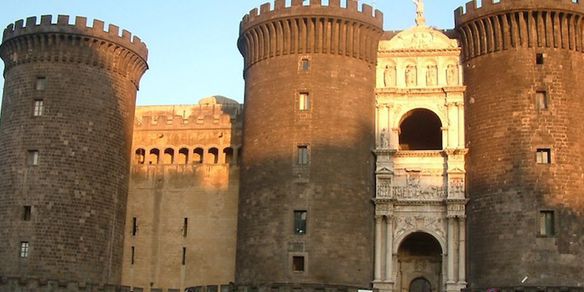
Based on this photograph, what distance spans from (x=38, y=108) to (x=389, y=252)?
17.7 metres

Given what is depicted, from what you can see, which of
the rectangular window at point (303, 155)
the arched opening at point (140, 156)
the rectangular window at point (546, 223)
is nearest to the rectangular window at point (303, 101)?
the rectangular window at point (303, 155)

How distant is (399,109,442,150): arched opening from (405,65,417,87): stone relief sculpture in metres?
3.14

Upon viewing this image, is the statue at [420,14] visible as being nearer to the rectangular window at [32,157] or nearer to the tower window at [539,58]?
the tower window at [539,58]

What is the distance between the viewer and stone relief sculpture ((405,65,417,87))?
4350 cm

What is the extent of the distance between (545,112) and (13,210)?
24112 millimetres

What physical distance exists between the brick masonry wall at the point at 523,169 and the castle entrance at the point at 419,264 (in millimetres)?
3709

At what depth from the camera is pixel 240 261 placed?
4134 cm

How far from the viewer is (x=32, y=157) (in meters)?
42.3

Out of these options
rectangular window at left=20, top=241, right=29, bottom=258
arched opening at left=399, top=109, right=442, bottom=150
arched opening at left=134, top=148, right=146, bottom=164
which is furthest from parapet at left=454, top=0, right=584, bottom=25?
rectangular window at left=20, top=241, right=29, bottom=258

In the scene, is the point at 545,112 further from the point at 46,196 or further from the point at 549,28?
the point at 46,196

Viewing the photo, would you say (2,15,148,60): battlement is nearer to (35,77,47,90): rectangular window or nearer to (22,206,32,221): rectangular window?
(35,77,47,90): rectangular window

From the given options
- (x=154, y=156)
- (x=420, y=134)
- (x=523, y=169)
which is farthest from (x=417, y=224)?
(x=154, y=156)

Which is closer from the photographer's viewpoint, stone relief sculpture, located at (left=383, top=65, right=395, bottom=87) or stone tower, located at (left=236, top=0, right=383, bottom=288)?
stone tower, located at (left=236, top=0, right=383, bottom=288)

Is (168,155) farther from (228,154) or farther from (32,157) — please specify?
(32,157)
